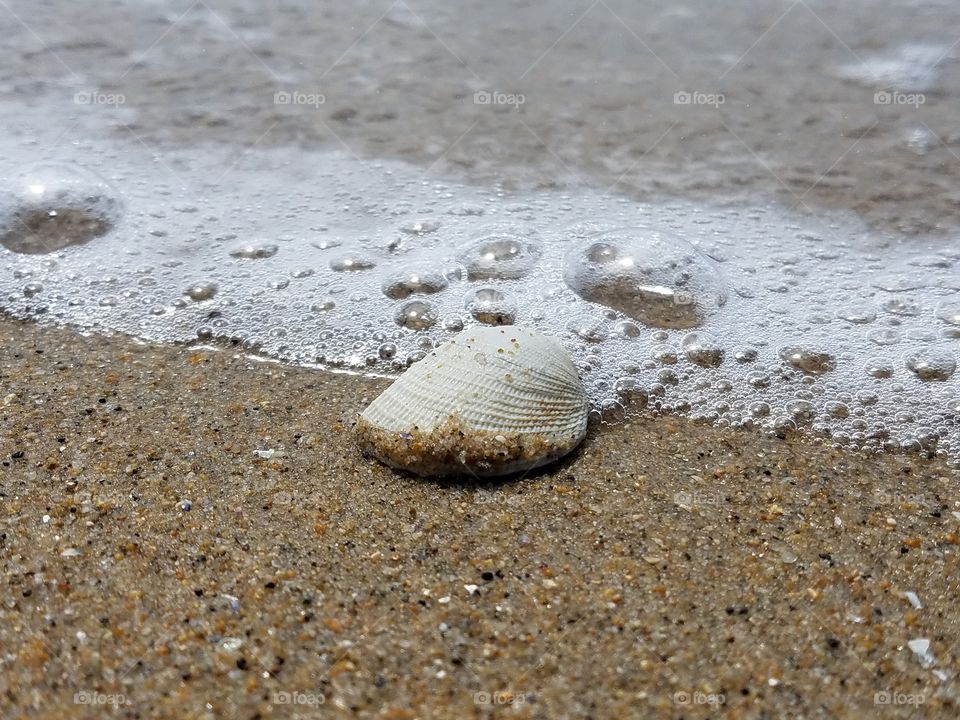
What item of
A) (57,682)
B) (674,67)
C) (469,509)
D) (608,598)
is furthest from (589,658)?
(674,67)

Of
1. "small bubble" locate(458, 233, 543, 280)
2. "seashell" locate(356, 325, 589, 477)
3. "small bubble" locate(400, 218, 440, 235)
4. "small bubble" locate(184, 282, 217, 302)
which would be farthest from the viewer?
"small bubble" locate(400, 218, 440, 235)

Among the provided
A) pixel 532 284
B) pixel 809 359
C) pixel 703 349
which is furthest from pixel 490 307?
pixel 809 359

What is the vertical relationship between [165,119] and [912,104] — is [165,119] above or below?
below

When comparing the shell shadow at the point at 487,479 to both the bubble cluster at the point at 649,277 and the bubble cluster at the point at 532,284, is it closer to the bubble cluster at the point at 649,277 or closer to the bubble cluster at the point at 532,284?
the bubble cluster at the point at 532,284

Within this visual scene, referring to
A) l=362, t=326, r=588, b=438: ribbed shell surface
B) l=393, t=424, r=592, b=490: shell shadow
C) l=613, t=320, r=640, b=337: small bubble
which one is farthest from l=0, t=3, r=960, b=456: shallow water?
l=393, t=424, r=592, b=490: shell shadow

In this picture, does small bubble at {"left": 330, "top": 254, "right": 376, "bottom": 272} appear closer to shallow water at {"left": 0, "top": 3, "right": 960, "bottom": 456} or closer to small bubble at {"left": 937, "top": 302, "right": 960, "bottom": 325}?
→ shallow water at {"left": 0, "top": 3, "right": 960, "bottom": 456}

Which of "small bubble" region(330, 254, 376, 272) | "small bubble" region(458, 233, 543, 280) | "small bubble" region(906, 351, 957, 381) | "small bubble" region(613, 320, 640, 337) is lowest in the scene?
"small bubble" region(330, 254, 376, 272)

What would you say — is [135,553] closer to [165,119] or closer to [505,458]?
[505,458]
